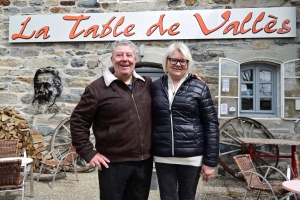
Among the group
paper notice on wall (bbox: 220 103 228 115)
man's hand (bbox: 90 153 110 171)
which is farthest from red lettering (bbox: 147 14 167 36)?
man's hand (bbox: 90 153 110 171)

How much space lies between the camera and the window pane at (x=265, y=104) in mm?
5129

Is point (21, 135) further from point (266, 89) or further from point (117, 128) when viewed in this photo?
point (266, 89)

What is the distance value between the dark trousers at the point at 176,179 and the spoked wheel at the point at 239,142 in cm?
290

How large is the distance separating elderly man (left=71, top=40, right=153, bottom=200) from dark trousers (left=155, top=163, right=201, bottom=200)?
0.14m

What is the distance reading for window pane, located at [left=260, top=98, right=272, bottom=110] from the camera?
513cm

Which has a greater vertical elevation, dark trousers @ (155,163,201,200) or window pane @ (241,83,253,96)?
window pane @ (241,83,253,96)

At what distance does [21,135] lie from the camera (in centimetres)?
516

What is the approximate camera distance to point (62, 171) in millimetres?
5191

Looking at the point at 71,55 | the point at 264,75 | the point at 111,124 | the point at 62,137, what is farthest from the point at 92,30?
the point at 111,124

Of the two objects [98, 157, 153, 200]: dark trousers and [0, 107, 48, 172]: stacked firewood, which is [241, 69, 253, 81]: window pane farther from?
[0, 107, 48, 172]: stacked firewood

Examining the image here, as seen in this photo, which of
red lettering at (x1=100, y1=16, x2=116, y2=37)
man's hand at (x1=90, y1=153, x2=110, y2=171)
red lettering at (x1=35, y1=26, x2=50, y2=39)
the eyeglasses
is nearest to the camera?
man's hand at (x1=90, y1=153, x2=110, y2=171)

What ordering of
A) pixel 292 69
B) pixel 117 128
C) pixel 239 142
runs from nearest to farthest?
pixel 117 128
pixel 292 69
pixel 239 142

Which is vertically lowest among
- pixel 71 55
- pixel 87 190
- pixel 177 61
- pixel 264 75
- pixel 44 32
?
pixel 87 190

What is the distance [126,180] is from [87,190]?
2.35 meters
